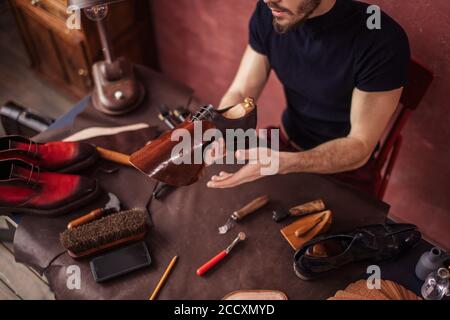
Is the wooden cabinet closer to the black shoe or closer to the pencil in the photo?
the pencil

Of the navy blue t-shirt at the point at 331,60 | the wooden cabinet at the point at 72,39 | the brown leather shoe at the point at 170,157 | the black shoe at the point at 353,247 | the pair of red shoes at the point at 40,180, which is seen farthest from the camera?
the wooden cabinet at the point at 72,39

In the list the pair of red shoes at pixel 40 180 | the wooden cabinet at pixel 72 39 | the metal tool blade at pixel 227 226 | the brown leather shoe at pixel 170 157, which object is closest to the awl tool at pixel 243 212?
the metal tool blade at pixel 227 226

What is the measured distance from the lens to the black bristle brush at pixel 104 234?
1213 millimetres

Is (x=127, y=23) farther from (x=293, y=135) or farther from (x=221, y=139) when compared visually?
(x=221, y=139)

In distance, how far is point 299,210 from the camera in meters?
1.33

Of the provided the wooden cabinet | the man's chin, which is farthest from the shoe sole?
the wooden cabinet

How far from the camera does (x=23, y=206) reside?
1.29m

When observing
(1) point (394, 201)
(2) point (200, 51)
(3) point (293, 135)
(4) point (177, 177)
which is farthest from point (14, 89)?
(1) point (394, 201)

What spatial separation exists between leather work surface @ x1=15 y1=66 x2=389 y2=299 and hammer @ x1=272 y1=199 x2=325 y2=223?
21mm

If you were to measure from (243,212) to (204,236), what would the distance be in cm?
13

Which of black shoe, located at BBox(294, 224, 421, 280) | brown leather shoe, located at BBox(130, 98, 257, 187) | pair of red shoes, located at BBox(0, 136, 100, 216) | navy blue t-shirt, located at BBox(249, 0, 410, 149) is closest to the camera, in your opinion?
brown leather shoe, located at BBox(130, 98, 257, 187)

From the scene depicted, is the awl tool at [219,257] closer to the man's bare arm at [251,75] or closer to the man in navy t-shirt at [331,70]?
the man in navy t-shirt at [331,70]

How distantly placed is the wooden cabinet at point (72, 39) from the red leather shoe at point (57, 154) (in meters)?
0.83

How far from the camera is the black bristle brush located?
1213 millimetres
